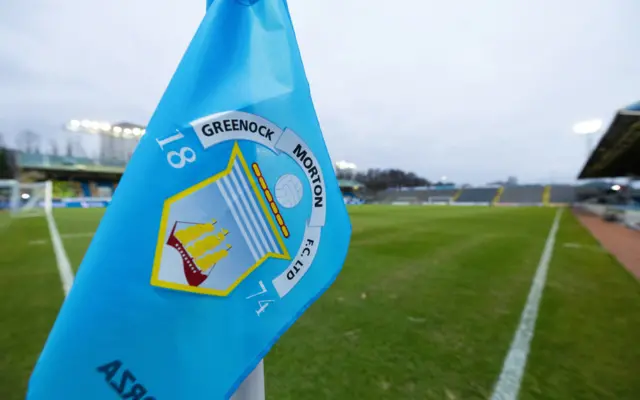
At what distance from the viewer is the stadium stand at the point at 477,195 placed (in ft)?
181

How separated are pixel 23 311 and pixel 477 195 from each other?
63.0 meters

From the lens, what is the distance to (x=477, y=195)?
57844mm

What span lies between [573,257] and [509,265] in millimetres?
1898

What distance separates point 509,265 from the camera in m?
5.40

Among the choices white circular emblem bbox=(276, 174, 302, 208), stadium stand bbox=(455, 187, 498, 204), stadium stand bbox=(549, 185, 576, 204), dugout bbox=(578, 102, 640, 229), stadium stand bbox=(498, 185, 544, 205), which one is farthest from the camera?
stadium stand bbox=(455, 187, 498, 204)

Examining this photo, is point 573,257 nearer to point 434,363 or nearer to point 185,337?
point 434,363

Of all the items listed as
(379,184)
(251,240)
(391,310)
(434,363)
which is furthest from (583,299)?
(379,184)

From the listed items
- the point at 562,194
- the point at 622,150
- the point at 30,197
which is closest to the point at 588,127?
the point at 622,150

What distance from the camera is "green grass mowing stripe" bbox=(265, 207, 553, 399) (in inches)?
78.2

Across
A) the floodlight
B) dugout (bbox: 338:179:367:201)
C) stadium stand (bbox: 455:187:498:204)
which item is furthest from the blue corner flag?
dugout (bbox: 338:179:367:201)

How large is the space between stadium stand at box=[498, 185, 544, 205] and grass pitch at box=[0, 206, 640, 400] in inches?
2096

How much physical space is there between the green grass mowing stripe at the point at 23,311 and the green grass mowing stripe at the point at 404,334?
64.3 inches

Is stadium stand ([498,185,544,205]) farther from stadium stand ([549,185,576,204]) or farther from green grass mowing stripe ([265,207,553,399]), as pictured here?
green grass mowing stripe ([265,207,553,399])

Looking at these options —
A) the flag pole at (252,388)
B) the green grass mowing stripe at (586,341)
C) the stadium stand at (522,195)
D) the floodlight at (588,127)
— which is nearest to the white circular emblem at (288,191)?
the flag pole at (252,388)
